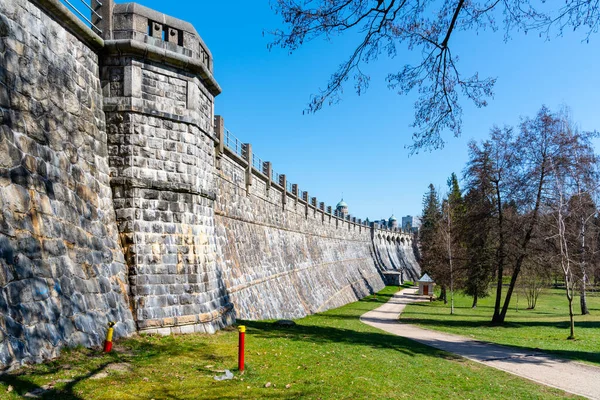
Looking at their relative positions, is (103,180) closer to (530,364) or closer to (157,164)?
(157,164)

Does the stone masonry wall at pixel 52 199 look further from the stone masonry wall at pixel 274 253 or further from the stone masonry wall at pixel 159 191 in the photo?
the stone masonry wall at pixel 274 253

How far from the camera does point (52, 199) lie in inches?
296

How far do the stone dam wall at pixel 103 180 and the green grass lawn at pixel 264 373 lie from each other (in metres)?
0.53

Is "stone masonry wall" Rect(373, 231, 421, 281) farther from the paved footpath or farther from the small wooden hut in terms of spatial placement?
the paved footpath

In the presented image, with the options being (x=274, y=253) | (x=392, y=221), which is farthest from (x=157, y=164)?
(x=392, y=221)

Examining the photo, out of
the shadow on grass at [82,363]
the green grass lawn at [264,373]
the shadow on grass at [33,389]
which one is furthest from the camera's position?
the green grass lawn at [264,373]

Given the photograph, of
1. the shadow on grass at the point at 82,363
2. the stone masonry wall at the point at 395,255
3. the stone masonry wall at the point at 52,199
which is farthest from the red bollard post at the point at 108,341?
the stone masonry wall at the point at 395,255

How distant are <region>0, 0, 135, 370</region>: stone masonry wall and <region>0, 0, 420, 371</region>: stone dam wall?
2 centimetres

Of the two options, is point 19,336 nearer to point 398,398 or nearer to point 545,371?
point 398,398

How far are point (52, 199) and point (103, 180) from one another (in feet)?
7.20

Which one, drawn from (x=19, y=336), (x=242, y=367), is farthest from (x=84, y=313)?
(x=242, y=367)

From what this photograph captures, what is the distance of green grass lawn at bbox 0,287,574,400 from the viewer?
235 inches

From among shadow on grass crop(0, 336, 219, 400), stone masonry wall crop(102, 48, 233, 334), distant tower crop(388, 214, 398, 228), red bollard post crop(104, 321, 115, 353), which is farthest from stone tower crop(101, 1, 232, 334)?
distant tower crop(388, 214, 398, 228)

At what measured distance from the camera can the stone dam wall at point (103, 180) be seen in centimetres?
661
